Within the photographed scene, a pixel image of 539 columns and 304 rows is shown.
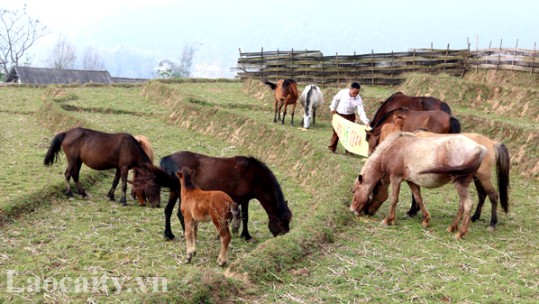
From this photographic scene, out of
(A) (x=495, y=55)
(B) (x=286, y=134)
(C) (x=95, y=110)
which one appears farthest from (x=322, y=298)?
(A) (x=495, y=55)

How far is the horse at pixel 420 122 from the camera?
12492 mm

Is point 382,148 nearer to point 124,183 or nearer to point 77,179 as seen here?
point 124,183

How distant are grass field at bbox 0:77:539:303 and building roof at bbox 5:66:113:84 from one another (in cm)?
4110

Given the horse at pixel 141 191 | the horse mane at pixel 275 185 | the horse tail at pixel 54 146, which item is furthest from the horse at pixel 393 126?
the horse tail at pixel 54 146

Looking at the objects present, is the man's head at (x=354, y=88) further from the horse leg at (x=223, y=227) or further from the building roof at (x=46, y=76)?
the building roof at (x=46, y=76)

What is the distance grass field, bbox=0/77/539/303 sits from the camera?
7.09m

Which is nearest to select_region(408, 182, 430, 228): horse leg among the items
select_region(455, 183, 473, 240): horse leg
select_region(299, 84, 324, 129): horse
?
select_region(455, 183, 473, 240): horse leg

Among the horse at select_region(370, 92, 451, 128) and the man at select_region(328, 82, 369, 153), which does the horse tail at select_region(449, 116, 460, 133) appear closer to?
the horse at select_region(370, 92, 451, 128)

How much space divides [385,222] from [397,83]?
1849cm

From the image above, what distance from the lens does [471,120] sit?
17578 millimetres

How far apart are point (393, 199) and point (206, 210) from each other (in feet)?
11.6

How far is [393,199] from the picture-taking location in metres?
9.85

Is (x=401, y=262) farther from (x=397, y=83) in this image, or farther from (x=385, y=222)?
(x=397, y=83)

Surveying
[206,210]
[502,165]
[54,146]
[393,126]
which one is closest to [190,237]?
[206,210]
